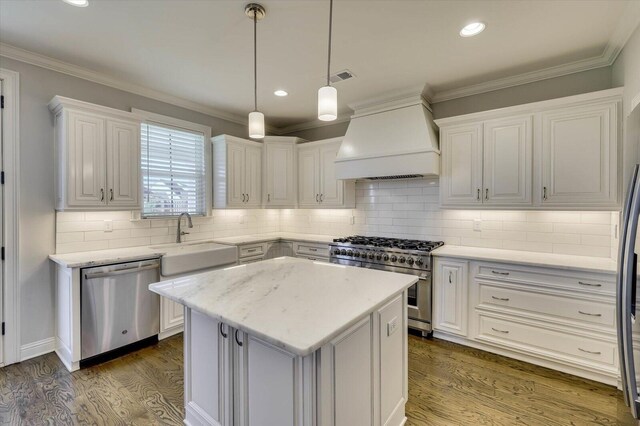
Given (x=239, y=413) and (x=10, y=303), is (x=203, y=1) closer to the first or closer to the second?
(x=239, y=413)

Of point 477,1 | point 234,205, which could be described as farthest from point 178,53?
point 477,1

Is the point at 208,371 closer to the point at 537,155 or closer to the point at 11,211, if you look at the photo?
the point at 11,211

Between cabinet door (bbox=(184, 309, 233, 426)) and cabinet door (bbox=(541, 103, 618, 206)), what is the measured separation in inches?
117

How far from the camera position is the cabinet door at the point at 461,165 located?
3135 mm

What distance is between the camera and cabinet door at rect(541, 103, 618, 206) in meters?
2.51

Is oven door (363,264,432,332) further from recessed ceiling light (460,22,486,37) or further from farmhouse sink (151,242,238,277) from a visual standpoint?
recessed ceiling light (460,22,486,37)

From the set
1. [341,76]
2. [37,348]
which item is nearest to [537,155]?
[341,76]

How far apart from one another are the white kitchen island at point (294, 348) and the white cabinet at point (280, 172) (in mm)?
2586

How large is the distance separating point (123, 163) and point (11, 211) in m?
0.97

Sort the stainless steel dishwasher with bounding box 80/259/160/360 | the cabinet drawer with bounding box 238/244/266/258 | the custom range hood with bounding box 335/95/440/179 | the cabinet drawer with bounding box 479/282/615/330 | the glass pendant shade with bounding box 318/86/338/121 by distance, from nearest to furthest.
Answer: the glass pendant shade with bounding box 318/86/338/121 → the cabinet drawer with bounding box 479/282/615/330 → the stainless steel dishwasher with bounding box 80/259/160/360 → the custom range hood with bounding box 335/95/440/179 → the cabinet drawer with bounding box 238/244/266/258

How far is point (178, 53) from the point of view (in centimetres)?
267

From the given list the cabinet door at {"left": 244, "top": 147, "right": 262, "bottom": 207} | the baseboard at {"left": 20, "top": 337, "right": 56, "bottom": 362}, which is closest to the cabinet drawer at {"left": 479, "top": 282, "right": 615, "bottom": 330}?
the cabinet door at {"left": 244, "top": 147, "right": 262, "bottom": 207}

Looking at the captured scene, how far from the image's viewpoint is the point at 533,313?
2.66 meters

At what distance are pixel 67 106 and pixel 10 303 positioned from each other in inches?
72.2
